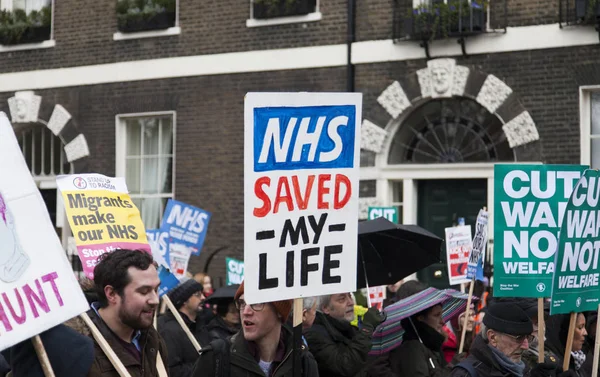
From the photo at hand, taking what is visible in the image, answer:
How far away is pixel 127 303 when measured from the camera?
4.90 m

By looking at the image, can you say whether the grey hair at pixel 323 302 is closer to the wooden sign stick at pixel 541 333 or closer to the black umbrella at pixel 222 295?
the wooden sign stick at pixel 541 333

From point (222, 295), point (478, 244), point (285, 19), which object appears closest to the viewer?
point (222, 295)

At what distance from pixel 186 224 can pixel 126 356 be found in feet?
25.2

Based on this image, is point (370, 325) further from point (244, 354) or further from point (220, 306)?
point (220, 306)

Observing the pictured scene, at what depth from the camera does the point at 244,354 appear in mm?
4938

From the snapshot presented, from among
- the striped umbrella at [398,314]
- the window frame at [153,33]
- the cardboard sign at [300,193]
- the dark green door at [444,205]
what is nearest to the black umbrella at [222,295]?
the striped umbrella at [398,314]

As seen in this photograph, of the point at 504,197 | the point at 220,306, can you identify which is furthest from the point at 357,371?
the point at 220,306

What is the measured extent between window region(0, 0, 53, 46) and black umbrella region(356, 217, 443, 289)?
12507mm

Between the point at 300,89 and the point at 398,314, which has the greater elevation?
the point at 300,89

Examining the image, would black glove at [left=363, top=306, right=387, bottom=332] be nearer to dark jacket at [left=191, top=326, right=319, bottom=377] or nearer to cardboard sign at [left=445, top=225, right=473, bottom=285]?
dark jacket at [left=191, top=326, right=319, bottom=377]

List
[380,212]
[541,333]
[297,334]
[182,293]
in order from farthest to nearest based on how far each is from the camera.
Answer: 1. [380,212]
2. [182,293]
3. [541,333]
4. [297,334]

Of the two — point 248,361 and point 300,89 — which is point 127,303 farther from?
point 300,89

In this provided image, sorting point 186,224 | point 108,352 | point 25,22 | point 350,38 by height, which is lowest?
point 108,352

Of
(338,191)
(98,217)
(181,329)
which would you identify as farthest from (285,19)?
(338,191)
